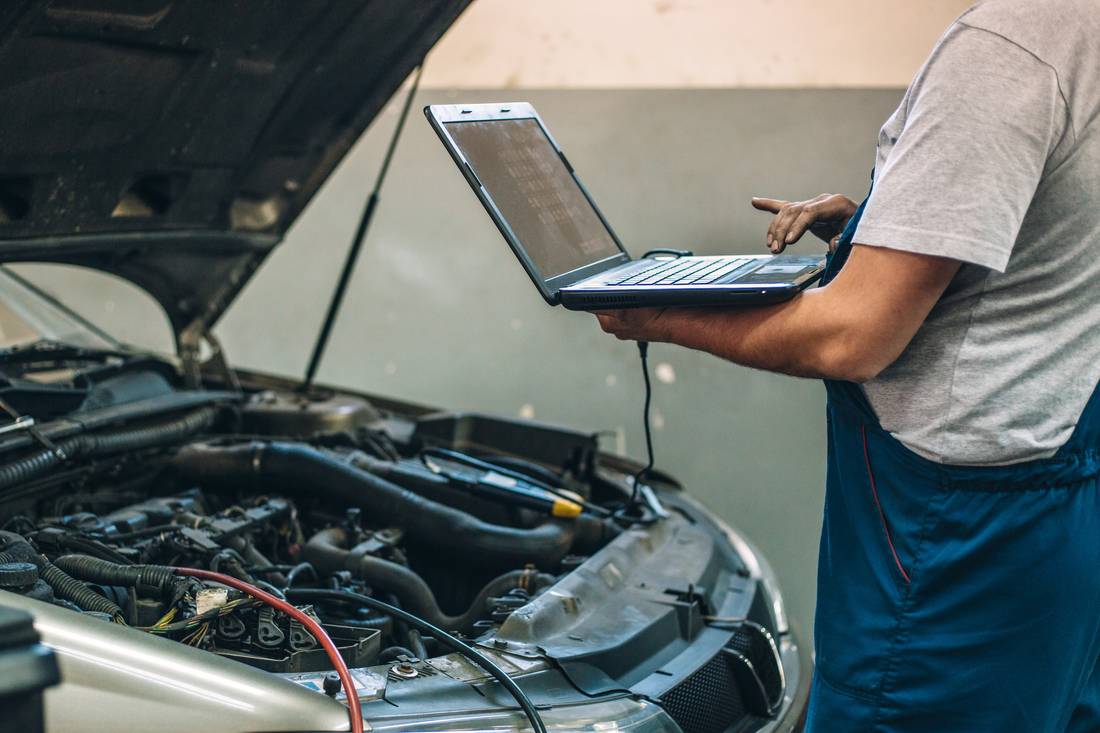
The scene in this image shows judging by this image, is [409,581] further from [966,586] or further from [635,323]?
[966,586]

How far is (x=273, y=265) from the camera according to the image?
508 cm

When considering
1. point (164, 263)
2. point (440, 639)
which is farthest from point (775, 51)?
point (440, 639)

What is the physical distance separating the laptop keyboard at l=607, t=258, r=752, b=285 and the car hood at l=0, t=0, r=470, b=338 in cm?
90

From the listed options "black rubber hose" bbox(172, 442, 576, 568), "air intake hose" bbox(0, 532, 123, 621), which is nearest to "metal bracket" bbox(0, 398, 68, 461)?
"black rubber hose" bbox(172, 442, 576, 568)

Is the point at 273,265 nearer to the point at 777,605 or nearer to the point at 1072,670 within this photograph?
the point at 777,605

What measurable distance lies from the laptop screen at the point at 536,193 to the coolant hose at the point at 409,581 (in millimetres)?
567

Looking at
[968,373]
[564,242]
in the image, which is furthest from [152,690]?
[968,373]

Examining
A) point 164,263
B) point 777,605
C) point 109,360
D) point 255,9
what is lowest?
point 777,605

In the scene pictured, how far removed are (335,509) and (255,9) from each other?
94 cm

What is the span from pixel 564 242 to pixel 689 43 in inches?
108

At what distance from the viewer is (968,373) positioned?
105 centimetres

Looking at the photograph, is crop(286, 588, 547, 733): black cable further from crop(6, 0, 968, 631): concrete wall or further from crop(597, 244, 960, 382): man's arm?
crop(6, 0, 968, 631): concrete wall

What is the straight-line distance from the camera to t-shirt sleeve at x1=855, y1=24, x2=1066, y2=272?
3.11ft

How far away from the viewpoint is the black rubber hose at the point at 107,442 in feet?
5.62
